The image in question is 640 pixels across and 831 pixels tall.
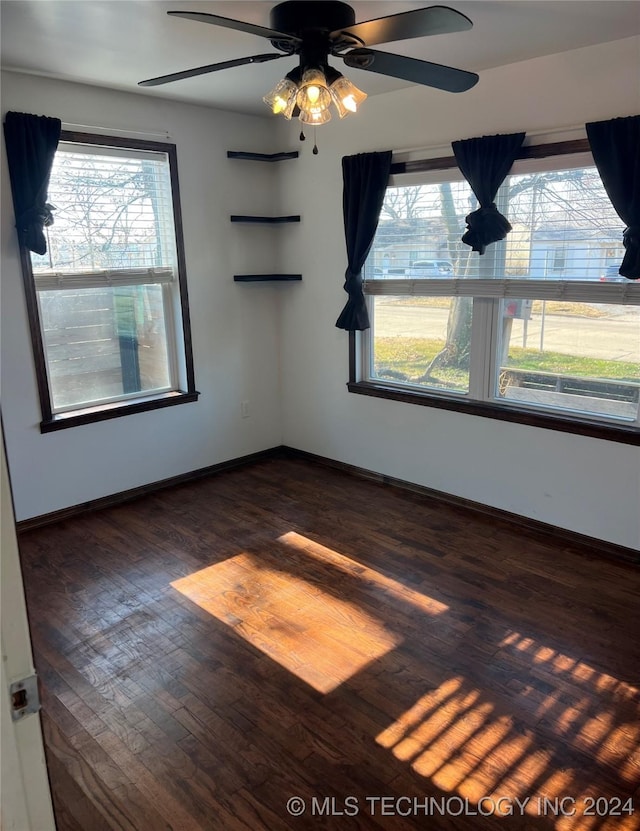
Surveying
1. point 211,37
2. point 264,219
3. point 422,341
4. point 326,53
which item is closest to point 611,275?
point 422,341

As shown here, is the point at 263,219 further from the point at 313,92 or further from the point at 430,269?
the point at 313,92

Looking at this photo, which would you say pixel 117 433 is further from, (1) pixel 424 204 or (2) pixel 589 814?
(2) pixel 589 814

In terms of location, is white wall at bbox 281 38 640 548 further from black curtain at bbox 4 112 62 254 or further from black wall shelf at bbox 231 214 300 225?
black curtain at bbox 4 112 62 254

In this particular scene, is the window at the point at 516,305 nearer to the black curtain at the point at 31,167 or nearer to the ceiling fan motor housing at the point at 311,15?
the ceiling fan motor housing at the point at 311,15

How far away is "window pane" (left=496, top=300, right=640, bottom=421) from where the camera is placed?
3184 millimetres

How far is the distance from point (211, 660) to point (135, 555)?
1.12m

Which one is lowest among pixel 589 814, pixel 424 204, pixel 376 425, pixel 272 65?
pixel 589 814

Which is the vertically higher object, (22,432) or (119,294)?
(119,294)

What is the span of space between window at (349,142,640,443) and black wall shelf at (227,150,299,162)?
0.95 meters

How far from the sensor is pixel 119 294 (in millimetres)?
3998

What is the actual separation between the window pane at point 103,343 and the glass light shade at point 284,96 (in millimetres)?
2065

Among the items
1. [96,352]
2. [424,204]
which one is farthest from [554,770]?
[96,352]

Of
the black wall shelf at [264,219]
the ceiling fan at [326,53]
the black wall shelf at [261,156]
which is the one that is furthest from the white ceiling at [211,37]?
the black wall shelf at [264,219]

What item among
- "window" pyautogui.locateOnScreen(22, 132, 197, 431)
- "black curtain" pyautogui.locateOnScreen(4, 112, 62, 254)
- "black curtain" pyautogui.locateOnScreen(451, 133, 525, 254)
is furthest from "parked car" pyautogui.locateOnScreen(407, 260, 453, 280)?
"black curtain" pyautogui.locateOnScreen(4, 112, 62, 254)
